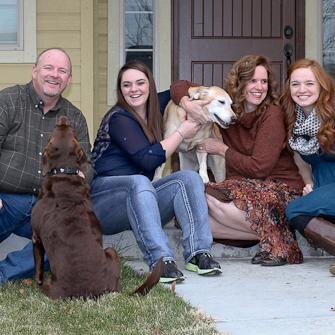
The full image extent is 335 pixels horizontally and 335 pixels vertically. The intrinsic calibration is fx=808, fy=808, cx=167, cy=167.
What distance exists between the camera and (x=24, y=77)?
716 cm

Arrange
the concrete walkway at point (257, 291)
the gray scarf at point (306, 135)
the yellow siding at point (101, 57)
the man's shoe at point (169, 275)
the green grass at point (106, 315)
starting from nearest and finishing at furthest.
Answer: the green grass at point (106, 315), the concrete walkway at point (257, 291), the man's shoe at point (169, 275), the gray scarf at point (306, 135), the yellow siding at point (101, 57)

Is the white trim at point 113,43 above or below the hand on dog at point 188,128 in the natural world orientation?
above

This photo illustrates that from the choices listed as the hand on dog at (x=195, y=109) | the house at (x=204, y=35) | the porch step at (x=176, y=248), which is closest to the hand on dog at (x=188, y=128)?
the hand on dog at (x=195, y=109)

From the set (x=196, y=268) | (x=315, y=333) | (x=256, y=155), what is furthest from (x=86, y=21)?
(x=315, y=333)

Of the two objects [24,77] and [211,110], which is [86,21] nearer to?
[24,77]

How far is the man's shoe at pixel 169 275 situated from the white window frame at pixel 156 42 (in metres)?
3.36

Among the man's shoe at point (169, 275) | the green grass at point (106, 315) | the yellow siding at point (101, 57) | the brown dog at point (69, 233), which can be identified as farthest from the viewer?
the yellow siding at point (101, 57)

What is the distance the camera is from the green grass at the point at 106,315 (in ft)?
12.1

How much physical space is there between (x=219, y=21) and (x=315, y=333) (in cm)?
477

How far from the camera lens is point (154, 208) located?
468 cm

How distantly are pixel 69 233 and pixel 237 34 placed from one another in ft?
13.9

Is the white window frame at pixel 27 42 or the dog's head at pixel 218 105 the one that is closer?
the dog's head at pixel 218 105

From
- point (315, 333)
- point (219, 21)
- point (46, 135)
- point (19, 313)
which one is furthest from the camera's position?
point (219, 21)

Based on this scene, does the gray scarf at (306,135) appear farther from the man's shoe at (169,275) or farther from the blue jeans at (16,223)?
the blue jeans at (16,223)
